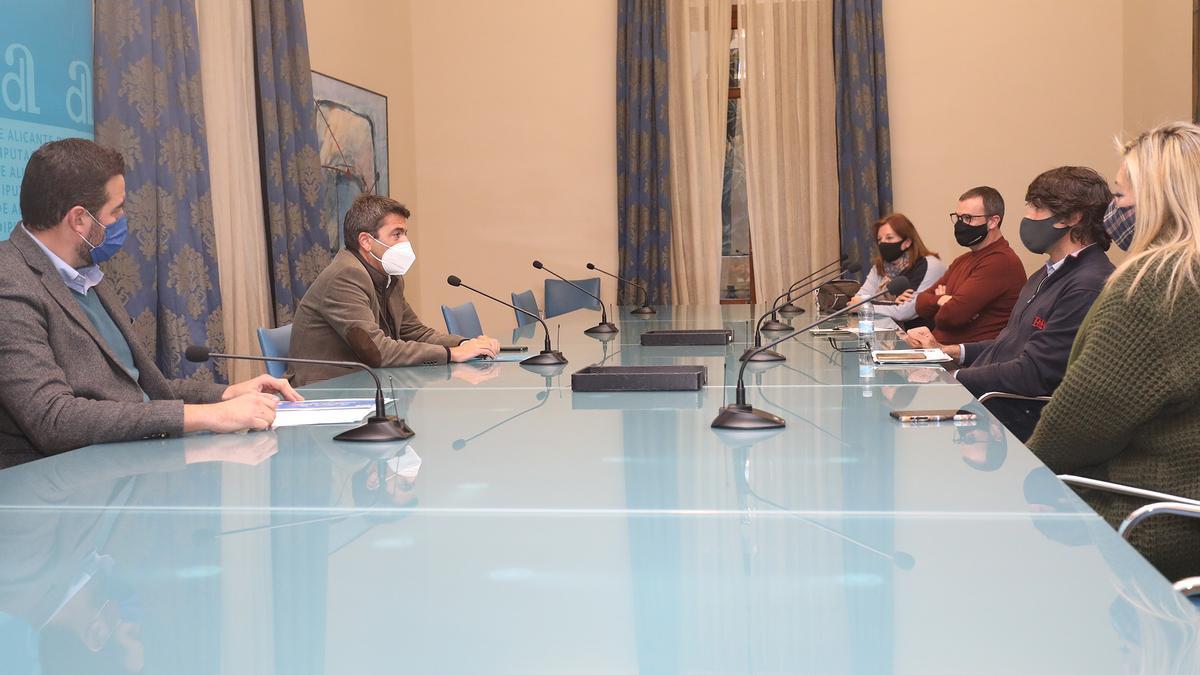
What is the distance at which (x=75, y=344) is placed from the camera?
2.45 meters

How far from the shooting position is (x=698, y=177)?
7.98 m

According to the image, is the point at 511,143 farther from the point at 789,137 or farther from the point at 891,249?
the point at 891,249

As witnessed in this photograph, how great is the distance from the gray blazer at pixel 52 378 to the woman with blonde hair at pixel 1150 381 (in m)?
1.76

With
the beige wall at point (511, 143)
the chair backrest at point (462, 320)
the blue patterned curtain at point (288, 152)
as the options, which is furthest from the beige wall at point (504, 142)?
the chair backrest at point (462, 320)

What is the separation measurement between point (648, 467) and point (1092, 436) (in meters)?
0.85

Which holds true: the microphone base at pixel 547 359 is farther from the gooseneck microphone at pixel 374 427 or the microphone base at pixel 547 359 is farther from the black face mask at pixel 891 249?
the black face mask at pixel 891 249

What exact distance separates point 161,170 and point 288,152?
3.73ft

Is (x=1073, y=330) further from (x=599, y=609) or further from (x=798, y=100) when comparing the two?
(x=798, y=100)

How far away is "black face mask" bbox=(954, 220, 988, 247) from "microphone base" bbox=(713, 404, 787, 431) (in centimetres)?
310

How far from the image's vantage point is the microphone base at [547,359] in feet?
11.7

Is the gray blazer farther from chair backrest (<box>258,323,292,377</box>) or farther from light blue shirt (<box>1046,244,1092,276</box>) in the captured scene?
light blue shirt (<box>1046,244,1092,276</box>)

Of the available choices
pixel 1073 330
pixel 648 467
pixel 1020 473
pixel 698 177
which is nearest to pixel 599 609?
pixel 648 467

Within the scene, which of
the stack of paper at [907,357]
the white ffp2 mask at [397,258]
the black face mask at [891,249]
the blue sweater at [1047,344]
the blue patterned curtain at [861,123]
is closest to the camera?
the blue sweater at [1047,344]

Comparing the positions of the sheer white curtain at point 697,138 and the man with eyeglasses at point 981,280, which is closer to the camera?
the man with eyeglasses at point 981,280
